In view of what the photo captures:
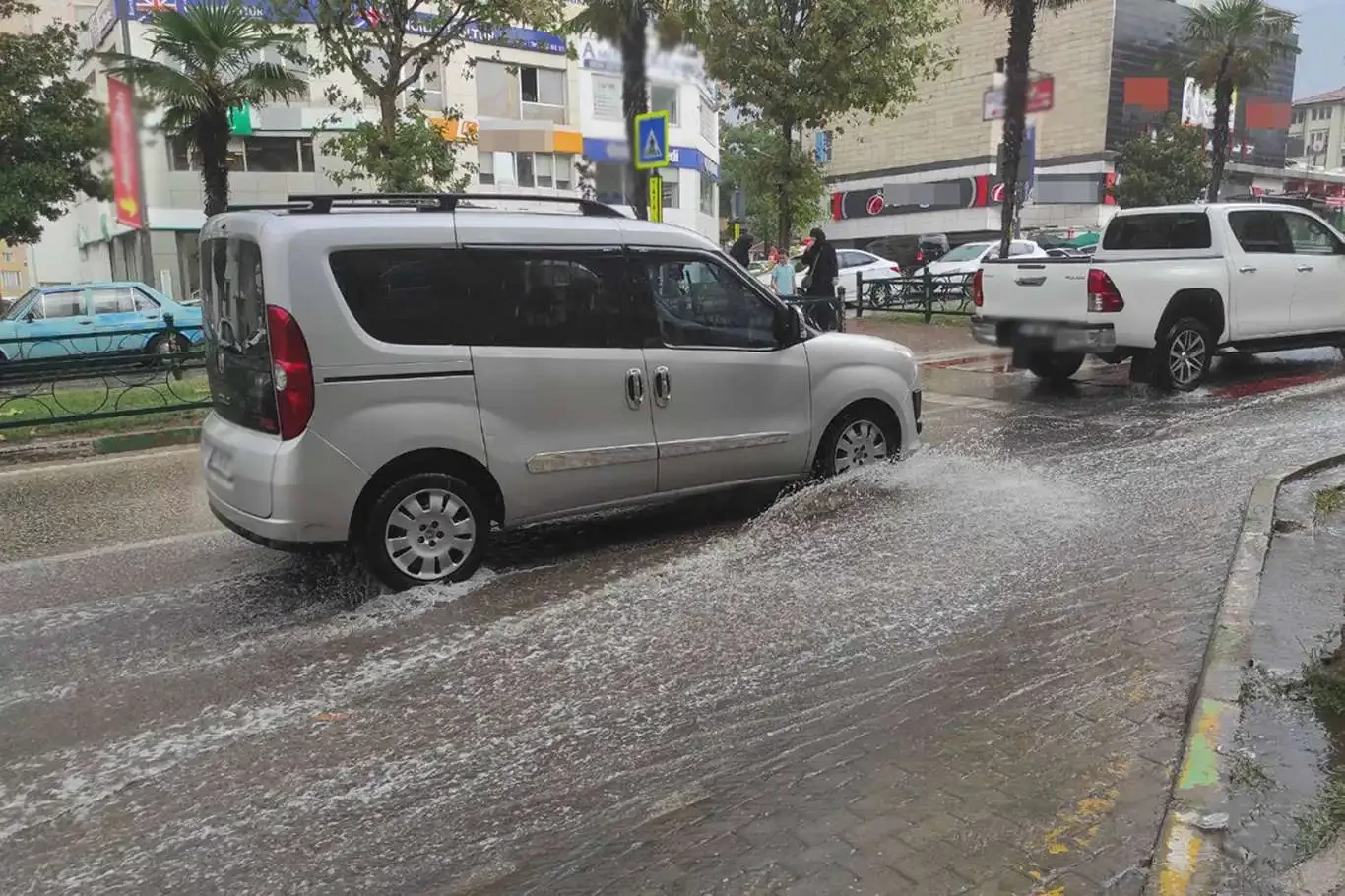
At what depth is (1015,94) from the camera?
807 inches

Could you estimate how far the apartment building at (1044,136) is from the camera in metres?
58.7

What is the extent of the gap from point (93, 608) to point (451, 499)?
6.06ft

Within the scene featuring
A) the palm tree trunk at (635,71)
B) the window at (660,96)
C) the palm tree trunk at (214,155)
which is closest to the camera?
the palm tree trunk at (214,155)

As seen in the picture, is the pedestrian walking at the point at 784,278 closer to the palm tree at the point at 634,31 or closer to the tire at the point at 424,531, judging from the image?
the palm tree at the point at 634,31

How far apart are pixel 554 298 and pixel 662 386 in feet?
2.66

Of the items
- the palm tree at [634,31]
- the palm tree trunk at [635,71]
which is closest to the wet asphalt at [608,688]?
the palm tree trunk at [635,71]

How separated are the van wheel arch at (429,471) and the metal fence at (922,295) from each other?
14.1m

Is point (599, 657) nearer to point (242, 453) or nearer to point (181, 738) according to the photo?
point (181, 738)

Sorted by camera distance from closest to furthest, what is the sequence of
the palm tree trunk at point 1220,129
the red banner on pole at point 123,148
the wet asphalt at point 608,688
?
the wet asphalt at point 608,688 < the red banner on pole at point 123,148 < the palm tree trunk at point 1220,129

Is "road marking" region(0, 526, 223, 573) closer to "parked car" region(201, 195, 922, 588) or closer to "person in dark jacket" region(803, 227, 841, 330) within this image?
"parked car" region(201, 195, 922, 588)

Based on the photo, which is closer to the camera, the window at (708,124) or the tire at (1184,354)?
the tire at (1184,354)

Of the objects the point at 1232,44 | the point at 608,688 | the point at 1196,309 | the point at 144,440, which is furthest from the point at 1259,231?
the point at 1232,44

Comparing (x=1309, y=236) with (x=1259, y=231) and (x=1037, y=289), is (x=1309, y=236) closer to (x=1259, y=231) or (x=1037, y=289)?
(x=1259, y=231)

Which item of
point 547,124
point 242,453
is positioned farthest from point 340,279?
point 547,124
